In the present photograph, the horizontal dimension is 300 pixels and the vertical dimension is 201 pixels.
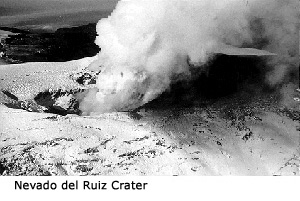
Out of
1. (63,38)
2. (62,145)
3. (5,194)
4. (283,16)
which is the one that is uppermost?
(283,16)

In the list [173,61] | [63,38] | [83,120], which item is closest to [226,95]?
[173,61]

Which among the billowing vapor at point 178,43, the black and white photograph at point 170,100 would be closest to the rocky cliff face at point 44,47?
the black and white photograph at point 170,100

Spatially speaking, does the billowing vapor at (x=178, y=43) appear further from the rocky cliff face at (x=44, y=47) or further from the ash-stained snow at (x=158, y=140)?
the rocky cliff face at (x=44, y=47)

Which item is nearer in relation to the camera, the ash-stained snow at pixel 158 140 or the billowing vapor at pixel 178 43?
the ash-stained snow at pixel 158 140

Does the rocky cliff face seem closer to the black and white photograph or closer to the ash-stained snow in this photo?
the black and white photograph

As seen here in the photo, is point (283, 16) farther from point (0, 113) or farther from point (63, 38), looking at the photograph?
point (63, 38)

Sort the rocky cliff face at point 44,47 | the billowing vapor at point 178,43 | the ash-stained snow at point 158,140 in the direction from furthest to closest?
the rocky cliff face at point 44,47 → the billowing vapor at point 178,43 → the ash-stained snow at point 158,140

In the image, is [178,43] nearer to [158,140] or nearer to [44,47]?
[158,140]

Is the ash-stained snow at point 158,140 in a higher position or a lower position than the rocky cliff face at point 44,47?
lower
